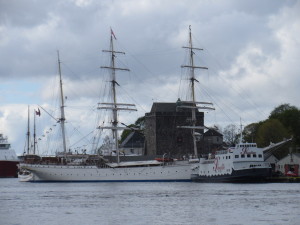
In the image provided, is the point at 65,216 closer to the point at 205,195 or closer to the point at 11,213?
the point at 11,213

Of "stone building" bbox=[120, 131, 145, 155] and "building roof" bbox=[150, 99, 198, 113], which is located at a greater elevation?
"building roof" bbox=[150, 99, 198, 113]

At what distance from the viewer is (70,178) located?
12294 centimetres

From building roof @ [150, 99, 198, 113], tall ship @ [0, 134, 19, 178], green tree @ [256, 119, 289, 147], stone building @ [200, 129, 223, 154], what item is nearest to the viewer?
green tree @ [256, 119, 289, 147]

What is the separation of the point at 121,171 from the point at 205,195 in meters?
48.3

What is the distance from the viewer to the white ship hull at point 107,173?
10956 centimetres

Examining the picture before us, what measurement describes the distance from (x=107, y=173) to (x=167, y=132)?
33026 mm

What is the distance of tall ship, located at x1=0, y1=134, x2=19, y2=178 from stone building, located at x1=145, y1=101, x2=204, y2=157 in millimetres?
33628

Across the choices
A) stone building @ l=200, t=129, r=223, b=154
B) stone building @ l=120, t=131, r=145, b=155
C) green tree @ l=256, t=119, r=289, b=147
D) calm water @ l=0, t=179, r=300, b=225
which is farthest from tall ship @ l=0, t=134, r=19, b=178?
calm water @ l=0, t=179, r=300, b=225

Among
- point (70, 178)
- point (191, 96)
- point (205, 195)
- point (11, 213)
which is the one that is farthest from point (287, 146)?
point (11, 213)

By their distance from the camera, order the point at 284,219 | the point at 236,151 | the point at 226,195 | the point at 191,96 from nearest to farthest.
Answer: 1. the point at 284,219
2. the point at 226,195
3. the point at 236,151
4. the point at 191,96

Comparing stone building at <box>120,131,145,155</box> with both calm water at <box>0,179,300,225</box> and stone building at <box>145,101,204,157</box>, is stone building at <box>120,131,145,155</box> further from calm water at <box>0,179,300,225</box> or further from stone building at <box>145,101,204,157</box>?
calm water at <box>0,179,300,225</box>

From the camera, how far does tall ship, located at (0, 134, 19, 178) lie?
16325 cm

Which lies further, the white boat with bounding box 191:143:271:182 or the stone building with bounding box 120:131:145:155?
the stone building with bounding box 120:131:145:155

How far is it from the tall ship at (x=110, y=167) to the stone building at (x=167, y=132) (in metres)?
19.3
